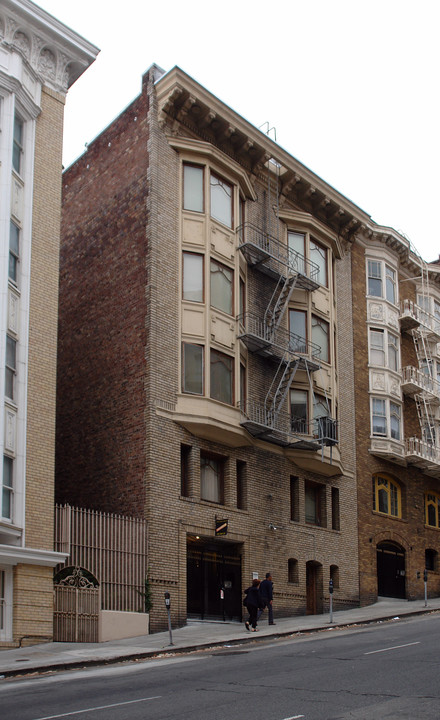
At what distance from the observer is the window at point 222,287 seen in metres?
30.2

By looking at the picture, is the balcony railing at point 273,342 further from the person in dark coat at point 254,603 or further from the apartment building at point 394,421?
the person in dark coat at point 254,603

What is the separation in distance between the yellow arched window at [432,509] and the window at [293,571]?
35.8 ft

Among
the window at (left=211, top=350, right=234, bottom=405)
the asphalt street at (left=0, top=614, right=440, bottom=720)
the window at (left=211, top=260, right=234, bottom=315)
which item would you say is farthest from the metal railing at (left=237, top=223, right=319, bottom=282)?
the asphalt street at (left=0, top=614, right=440, bottom=720)

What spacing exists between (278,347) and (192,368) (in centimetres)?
417

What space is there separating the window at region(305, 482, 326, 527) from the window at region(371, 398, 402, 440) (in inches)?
179

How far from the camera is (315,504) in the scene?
34188mm

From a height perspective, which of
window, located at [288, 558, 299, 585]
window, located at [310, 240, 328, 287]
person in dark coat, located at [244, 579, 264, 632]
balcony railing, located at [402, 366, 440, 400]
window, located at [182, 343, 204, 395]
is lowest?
person in dark coat, located at [244, 579, 264, 632]

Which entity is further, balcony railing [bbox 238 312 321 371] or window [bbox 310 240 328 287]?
window [bbox 310 240 328 287]

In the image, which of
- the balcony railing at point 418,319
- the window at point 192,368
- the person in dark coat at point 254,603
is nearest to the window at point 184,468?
the window at point 192,368

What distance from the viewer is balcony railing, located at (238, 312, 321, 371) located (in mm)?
30797

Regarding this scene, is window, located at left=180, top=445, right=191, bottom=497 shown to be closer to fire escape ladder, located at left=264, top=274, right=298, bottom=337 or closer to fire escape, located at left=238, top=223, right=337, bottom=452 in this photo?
fire escape, located at left=238, top=223, right=337, bottom=452

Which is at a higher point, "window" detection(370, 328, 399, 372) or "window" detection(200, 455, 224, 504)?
"window" detection(370, 328, 399, 372)

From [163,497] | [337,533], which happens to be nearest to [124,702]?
[163,497]

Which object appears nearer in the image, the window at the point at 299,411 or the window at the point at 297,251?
the window at the point at 299,411
